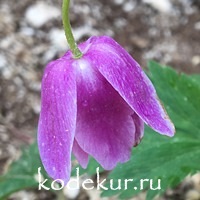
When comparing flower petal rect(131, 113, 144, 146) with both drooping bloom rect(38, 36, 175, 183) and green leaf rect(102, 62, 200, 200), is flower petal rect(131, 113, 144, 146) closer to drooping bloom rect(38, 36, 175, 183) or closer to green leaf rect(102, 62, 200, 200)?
drooping bloom rect(38, 36, 175, 183)

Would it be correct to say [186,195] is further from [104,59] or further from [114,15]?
[104,59]

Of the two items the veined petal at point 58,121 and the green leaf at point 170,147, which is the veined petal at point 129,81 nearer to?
the veined petal at point 58,121

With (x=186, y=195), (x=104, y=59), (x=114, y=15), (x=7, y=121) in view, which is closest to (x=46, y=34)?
(x=114, y=15)

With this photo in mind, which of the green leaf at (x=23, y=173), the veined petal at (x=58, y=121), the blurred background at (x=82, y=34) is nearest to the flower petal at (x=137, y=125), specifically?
the veined petal at (x=58, y=121)

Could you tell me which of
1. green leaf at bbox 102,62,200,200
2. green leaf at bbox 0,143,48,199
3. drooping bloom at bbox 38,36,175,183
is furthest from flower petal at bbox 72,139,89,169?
green leaf at bbox 0,143,48,199

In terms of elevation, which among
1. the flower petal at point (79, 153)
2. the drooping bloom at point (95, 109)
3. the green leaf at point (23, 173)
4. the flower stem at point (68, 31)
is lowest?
the green leaf at point (23, 173)

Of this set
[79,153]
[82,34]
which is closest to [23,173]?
[82,34]
